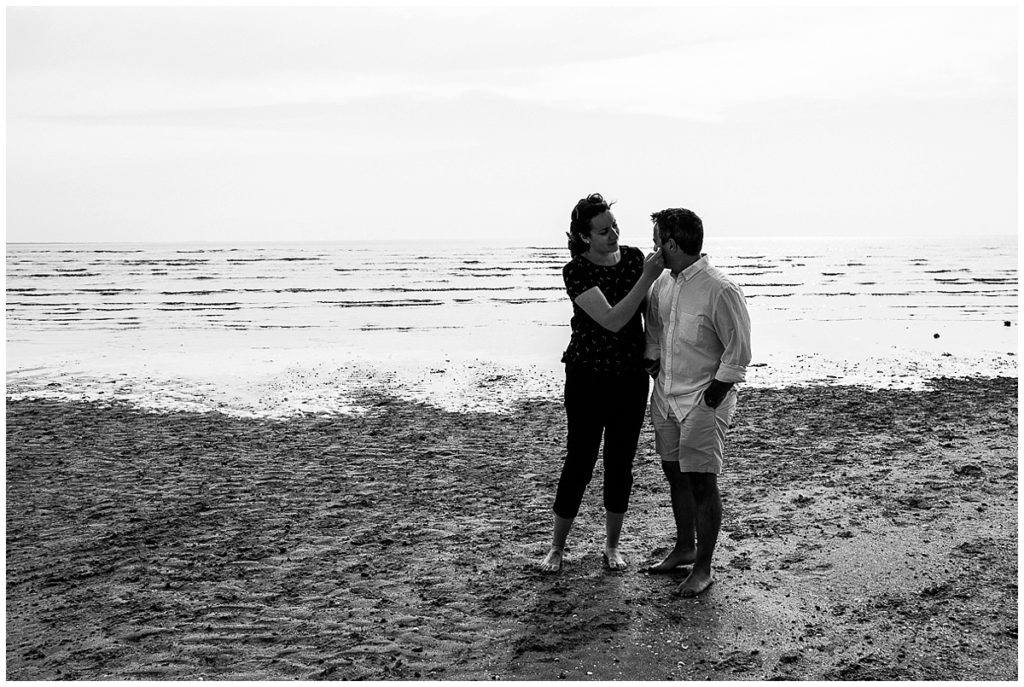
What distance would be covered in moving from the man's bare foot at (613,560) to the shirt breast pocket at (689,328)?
1.25 meters

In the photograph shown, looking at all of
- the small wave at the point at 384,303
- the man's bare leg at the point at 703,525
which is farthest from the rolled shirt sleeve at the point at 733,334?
the small wave at the point at 384,303

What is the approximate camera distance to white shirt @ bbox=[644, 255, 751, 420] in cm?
394

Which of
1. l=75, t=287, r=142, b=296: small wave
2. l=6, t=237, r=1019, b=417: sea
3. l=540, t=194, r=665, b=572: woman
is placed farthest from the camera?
l=75, t=287, r=142, b=296: small wave

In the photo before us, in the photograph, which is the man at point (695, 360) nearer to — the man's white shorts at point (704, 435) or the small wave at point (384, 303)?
the man's white shorts at point (704, 435)

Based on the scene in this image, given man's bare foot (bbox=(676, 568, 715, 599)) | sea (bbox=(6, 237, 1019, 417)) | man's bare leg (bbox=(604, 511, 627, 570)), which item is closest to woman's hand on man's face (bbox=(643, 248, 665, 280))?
man's bare leg (bbox=(604, 511, 627, 570))

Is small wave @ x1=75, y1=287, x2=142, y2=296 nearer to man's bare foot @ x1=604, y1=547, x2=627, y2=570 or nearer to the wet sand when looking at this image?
the wet sand

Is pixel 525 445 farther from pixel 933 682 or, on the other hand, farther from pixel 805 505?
pixel 933 682

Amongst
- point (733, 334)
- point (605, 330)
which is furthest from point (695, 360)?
point (605, 330)

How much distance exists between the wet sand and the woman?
0.65m

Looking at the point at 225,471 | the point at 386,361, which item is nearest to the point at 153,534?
the point at 225,471

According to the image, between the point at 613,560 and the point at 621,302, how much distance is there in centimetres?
141

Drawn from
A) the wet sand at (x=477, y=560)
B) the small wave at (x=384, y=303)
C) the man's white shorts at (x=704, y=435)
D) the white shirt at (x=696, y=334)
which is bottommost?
the small wave at (x=384, y=303)

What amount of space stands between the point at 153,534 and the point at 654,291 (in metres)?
3.20

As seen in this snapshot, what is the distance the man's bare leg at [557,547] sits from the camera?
458cm
